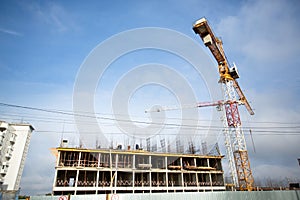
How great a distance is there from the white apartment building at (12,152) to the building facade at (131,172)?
74.1ft

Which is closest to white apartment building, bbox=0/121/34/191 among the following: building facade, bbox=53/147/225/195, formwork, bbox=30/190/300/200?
building facade, bbox=53/147/225/195

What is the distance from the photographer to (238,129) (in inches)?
1287

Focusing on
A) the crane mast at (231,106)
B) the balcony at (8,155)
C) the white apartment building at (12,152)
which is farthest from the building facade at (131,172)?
the balcony at (8,155)

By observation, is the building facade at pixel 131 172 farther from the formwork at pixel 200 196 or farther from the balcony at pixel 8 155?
the balcony at pixel 8 155

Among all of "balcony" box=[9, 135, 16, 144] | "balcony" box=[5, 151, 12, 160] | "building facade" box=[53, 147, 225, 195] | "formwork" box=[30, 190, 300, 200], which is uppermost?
"balcony" box=[9, 135, 16, 144]

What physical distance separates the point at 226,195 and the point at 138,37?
15249mm

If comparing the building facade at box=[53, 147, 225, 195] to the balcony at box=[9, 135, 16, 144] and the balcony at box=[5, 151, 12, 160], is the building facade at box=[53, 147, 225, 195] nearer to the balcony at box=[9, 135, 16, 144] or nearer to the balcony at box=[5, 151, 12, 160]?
the balcony at box=[5, 151, 12, 160]

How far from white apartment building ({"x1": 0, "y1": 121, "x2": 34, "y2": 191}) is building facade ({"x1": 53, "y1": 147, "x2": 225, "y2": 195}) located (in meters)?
22.6

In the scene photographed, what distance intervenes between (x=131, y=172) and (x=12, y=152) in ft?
→ 101

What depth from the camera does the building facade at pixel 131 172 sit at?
2275 centimetres

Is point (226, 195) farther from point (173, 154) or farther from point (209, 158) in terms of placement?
point (209, 158)

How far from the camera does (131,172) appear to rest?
2545cm

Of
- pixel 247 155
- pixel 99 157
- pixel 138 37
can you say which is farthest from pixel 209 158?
pixel 138 37

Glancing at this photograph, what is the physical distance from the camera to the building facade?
22.8m
